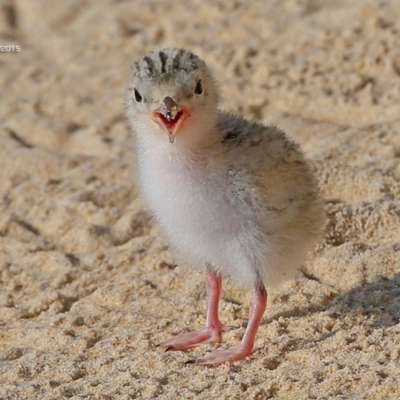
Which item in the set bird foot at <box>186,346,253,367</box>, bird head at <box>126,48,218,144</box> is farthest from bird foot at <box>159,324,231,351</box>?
bird head at <box>126,48,218,144</box>

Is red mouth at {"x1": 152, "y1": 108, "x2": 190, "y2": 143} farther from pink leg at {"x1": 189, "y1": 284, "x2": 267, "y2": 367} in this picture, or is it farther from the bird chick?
pink leg at {"x1": 189, "y1": 284, "x2": 267, "y2": 367}

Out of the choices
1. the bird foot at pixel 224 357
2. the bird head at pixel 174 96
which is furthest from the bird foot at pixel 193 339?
the bird head at pixel 174 96

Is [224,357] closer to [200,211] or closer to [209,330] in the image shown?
[209,330]

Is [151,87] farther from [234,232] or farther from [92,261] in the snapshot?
[92,261]

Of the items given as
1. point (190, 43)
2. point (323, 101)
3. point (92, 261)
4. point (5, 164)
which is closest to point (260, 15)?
point (190, 43)

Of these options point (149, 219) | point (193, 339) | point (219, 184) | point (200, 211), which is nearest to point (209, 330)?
point (193, 339)
